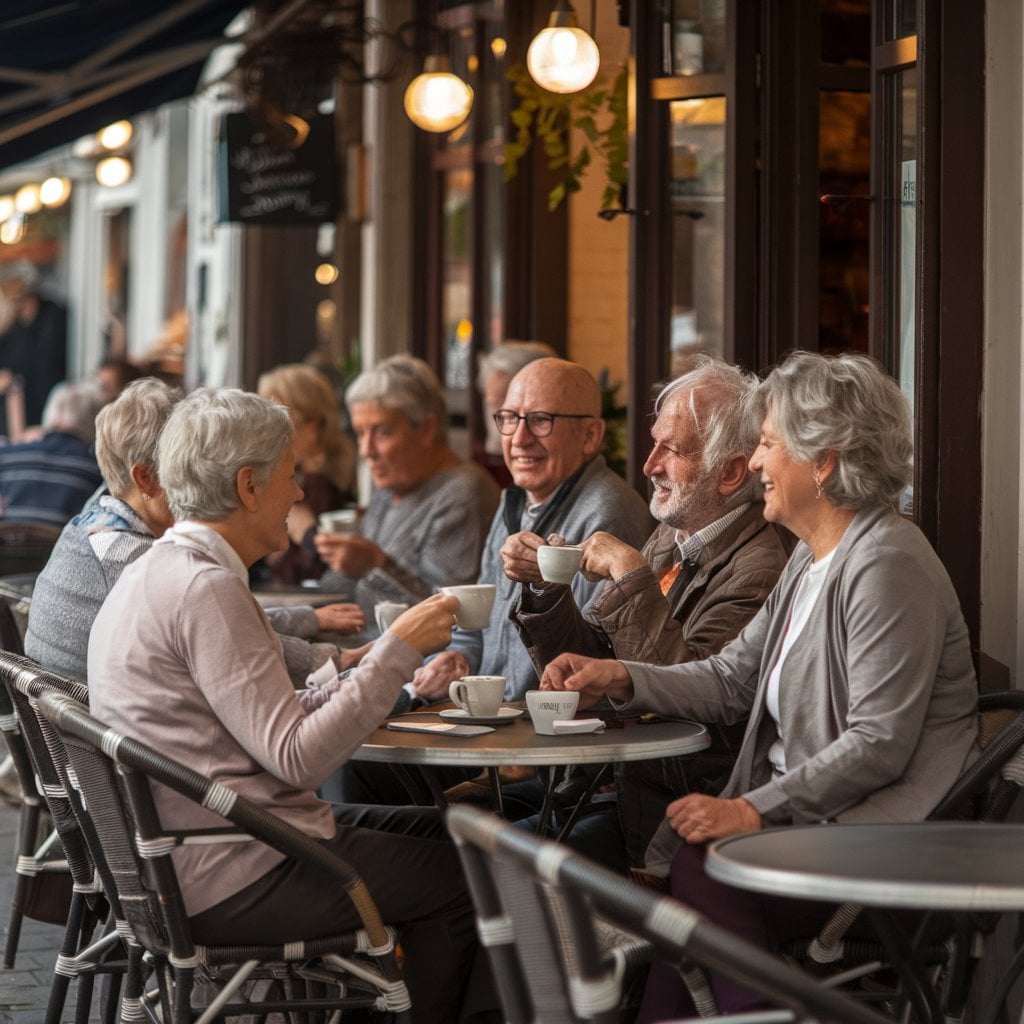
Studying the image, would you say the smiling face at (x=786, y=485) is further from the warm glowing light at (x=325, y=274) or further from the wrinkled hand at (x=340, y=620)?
the warm glowing light at (x=325, y=274)

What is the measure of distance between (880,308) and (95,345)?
2237cm

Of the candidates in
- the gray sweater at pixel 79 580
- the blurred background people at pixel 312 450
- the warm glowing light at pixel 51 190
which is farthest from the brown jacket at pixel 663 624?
the warm glowing light at pixel 51 190

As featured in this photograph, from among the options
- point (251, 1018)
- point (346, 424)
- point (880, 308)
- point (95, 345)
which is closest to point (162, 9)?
point (346, 424)

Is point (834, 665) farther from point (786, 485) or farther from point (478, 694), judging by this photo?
point (478, 694)

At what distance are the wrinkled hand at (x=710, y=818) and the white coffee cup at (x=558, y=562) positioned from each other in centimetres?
77

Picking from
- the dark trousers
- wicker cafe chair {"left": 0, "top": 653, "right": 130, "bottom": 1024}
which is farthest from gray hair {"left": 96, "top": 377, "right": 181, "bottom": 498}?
the dark trousers

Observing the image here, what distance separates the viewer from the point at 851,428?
3508 millimetres

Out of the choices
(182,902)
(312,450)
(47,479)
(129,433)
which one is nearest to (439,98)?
(312,450)

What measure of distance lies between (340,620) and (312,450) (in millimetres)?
2963

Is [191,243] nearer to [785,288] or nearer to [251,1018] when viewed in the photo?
[785,288]

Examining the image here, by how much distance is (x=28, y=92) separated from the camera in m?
9.84

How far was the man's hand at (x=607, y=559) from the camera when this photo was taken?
4023mm

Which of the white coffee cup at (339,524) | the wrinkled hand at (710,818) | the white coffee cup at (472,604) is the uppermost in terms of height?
the white coffee cup at (472,604)

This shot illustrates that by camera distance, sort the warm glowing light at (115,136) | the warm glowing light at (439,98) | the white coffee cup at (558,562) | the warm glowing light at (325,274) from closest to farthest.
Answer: the white coffee cup at (558,562) → the warm glowing light at (439,98) → the warm glowing light at (325,274) → the warm glowing light at (115,136)
